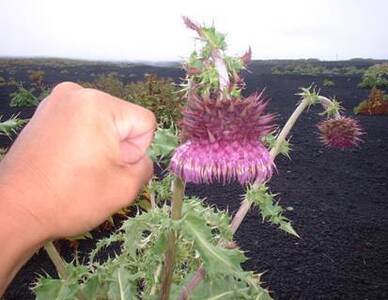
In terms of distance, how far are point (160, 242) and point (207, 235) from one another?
Result: 0.21 m

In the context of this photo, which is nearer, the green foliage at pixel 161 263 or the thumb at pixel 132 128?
the thumb at pixel 132 128

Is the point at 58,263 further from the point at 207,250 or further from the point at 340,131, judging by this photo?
the point at 340,131

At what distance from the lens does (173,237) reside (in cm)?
193

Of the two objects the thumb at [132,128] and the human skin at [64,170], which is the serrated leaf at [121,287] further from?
the thumb at [132,128]

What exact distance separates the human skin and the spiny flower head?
0.18 m

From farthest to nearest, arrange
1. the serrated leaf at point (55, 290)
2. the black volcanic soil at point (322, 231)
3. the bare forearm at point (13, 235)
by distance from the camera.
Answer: the black volcanic soil at point (322, 231)
the serrated leaf at point (55, 290)
the bare forearm at point (13, 235)

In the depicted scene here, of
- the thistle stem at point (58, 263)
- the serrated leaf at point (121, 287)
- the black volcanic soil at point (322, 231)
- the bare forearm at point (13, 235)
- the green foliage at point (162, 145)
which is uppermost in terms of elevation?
the green foliage at point (162, 145)

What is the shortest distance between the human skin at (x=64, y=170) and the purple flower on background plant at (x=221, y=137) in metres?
0.18

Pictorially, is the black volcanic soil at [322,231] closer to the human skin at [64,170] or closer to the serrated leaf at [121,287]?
the serrated leaf at [121,287]

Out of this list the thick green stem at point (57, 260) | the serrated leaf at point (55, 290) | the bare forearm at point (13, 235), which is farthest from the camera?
→ the serrated leaf at point (55, 290)

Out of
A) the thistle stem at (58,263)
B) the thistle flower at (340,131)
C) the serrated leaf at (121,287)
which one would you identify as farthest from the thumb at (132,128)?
the thistle flower at (340,131)

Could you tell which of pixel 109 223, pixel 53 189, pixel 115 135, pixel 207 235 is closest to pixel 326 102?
pixel 207 235

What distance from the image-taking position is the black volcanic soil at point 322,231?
14.5ft

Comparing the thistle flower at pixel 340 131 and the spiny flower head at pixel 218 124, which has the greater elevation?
the spiny flower head at pixel 218 124
